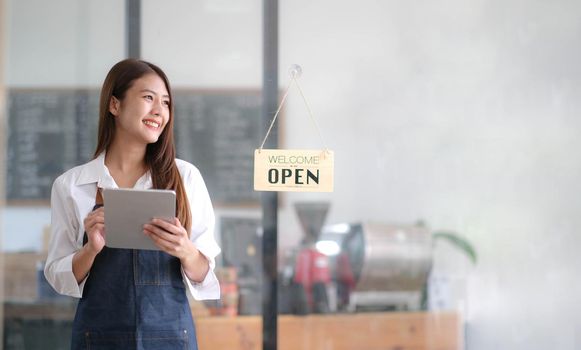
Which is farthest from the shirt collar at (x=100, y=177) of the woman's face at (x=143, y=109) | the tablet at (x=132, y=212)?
the tablet at (x=132, y=212)

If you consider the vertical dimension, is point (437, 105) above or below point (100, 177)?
above

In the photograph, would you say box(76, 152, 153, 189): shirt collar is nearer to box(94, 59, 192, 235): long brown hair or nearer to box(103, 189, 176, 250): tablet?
box(94, 59, 192, 235): long brown hair

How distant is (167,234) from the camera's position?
1.96 m

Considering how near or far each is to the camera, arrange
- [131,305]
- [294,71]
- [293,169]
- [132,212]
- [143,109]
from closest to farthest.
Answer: [132,212]
[131,305]
[143,109]
[293,169]
[294,71]

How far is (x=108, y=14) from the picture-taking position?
309 centimetres

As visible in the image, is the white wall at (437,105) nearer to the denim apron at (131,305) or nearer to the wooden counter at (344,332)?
the wooden counter at (344,332)

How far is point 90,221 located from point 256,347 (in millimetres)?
1225

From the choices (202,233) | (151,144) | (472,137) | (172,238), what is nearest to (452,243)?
(472,137)

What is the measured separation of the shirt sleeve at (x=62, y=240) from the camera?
2078 millimetres

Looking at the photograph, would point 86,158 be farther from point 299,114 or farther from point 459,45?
point 459,45

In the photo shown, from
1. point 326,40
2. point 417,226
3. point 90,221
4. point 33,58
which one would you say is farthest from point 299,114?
point 90,221

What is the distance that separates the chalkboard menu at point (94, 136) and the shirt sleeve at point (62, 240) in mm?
988

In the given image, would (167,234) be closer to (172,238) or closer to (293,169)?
(172,238)

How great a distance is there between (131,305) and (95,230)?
216 millimetres
